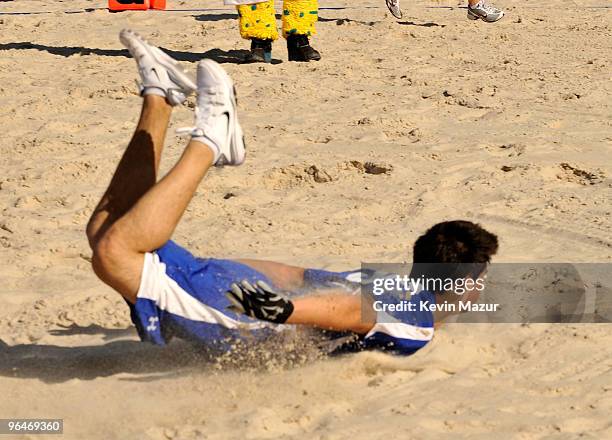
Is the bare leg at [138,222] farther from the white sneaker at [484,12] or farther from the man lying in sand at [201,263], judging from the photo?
the white sneaker at [484,12]

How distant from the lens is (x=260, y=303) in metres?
3.44

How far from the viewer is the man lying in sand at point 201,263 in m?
3.41

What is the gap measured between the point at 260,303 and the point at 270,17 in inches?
187

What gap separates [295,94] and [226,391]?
3.76m

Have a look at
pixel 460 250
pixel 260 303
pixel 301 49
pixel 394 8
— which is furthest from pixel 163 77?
pixel 394 8

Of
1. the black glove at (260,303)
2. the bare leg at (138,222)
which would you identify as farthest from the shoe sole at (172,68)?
the black glove at (260,303)

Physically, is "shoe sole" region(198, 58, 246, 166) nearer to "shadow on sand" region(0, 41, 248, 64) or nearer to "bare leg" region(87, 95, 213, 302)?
"bare leg" region(87, 95, 213, 302)

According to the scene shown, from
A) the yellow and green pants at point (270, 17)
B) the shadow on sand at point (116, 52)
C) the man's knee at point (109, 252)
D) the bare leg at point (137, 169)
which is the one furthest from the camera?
the shadow on sand at point (116, 52)

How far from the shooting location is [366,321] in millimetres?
3602

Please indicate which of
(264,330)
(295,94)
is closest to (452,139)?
(295,94)

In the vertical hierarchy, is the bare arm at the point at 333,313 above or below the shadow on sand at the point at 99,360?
above

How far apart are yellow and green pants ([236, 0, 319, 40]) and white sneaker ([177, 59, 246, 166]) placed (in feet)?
13.9

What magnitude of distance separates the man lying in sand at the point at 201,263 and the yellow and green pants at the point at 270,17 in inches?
160

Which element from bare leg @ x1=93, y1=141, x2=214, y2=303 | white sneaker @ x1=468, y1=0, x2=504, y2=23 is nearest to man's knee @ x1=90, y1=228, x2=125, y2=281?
bare leg @ x1=93, y1=141, x2=214, y2=303
